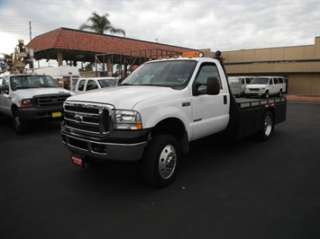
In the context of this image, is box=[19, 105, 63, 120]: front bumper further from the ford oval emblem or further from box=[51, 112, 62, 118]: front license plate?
the ford oval emblem

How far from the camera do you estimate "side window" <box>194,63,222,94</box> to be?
4.48 meters

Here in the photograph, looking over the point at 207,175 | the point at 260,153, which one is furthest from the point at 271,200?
the point at 260,153

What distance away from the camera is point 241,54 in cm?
3109

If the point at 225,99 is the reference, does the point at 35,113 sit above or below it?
below

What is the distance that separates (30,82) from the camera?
9086 millimetres

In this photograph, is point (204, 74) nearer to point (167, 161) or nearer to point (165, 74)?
point (165, 74)

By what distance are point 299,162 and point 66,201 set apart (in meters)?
4.45

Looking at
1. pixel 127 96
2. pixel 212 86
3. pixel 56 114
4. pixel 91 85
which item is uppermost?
pixel 91 85

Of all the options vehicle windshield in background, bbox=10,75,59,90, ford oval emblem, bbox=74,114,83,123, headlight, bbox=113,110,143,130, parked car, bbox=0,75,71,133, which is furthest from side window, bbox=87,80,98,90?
headlight, bbox=113,110,143,130

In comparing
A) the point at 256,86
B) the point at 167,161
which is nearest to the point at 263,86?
the point at 256,86

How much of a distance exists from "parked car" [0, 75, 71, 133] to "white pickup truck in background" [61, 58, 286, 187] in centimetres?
418

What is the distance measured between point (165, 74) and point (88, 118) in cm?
171

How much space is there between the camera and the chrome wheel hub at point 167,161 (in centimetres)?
390

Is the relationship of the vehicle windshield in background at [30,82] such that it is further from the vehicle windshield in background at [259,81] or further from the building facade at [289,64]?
the building facade at [289,64]
